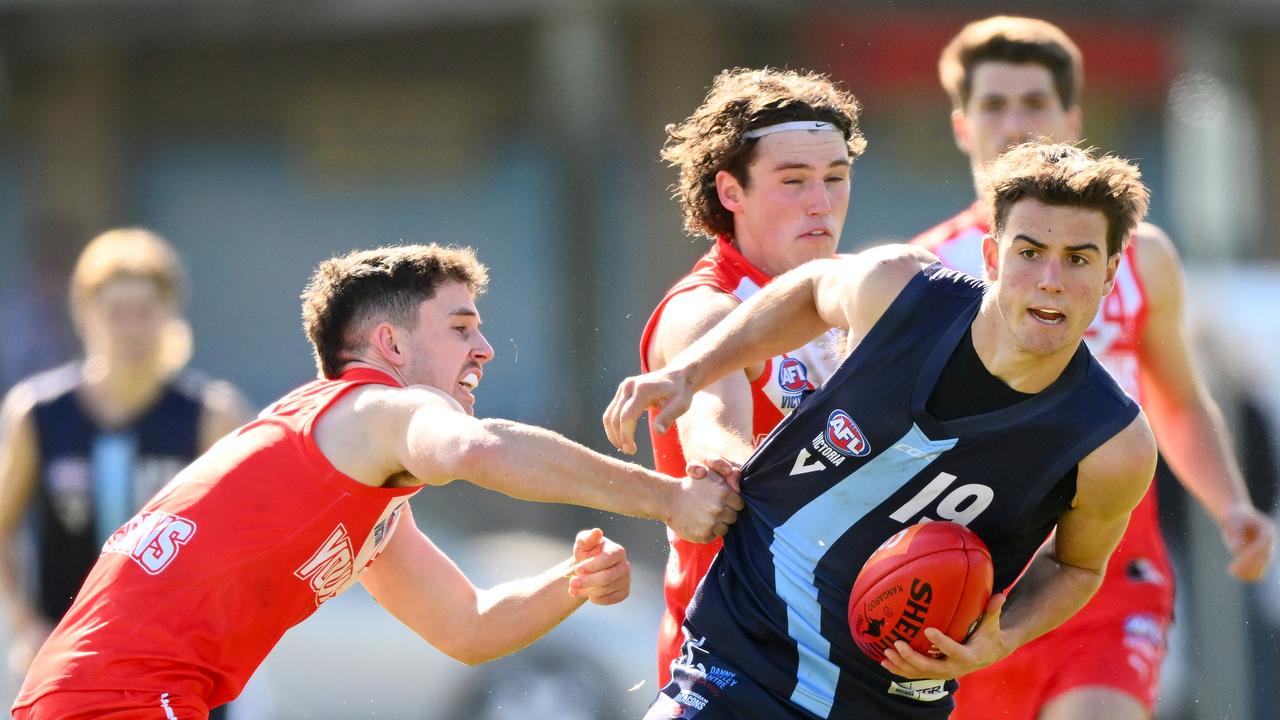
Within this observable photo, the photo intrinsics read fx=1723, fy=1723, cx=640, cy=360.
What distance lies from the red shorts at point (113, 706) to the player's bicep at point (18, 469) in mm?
3335

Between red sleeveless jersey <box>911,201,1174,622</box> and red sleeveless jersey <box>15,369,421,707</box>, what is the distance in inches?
98.3

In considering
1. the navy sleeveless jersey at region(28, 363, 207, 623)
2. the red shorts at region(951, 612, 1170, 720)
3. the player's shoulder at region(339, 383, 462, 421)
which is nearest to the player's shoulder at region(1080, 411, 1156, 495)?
the player's shoulder at region(339, 383, 462, 421)

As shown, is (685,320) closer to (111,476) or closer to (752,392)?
(752,392)

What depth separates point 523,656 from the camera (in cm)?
A: 953

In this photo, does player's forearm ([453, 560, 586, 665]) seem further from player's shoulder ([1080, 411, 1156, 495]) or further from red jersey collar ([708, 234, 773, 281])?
player's shoulder ([1080, 411, 1156, 495])

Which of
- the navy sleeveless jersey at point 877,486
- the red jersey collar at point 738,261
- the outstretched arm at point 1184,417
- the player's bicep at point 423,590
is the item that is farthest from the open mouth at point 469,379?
the outstretched arm at point 1184,417

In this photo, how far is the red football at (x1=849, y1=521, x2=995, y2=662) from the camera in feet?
12.9

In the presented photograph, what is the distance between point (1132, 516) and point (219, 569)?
306 cm

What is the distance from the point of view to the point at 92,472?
23.8 feet

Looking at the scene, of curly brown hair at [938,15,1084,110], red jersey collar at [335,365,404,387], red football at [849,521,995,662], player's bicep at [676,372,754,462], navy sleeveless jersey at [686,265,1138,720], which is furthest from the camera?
curly brown hair at [938,15,1084,110]

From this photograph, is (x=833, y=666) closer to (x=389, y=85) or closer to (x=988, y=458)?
(x=988, y=458)

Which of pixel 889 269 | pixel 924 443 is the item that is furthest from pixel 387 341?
pixel 924 443

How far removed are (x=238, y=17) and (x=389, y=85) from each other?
1486 millimetres

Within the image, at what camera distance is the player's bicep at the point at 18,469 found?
729 cm
